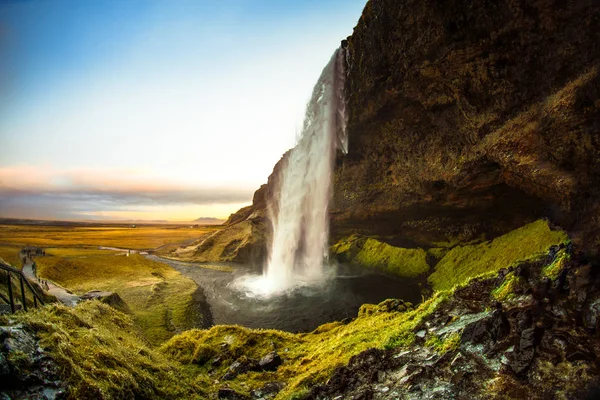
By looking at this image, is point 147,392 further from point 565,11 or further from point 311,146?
point 311,146

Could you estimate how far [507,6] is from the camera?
15.0m

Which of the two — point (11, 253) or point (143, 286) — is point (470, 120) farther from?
point (11, 253)

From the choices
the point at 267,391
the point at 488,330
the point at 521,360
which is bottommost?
the point at 267,391

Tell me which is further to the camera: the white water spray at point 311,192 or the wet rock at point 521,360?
the white water spray at point 311,192

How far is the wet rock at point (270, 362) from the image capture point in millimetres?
11773

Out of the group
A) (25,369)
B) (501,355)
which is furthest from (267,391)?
(501,355)

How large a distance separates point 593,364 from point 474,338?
2.52 meters

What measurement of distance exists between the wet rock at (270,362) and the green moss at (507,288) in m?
8.39

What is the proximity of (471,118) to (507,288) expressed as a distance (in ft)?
39.1

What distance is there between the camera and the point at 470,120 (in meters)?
18.9

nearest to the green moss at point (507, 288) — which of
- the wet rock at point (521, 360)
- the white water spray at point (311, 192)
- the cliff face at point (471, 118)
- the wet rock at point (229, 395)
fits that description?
the cliff face at point (471, 118)

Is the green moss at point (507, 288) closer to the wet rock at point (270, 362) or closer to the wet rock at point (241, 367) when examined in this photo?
the wet rock at point (270, 362)

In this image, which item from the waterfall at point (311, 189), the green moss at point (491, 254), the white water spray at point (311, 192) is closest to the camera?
the green moss at point (491, 254)

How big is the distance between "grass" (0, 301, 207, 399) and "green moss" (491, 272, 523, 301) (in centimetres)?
1009
